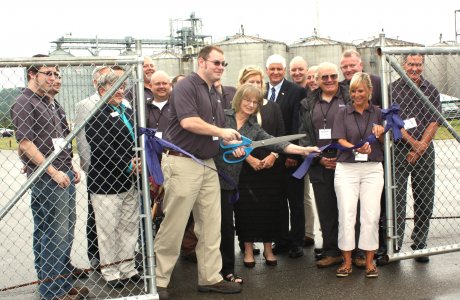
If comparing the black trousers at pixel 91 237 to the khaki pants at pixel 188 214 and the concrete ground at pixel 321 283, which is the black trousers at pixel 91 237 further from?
the khaki pants at pixel 188 214

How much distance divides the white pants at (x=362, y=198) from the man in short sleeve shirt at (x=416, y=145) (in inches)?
18.1

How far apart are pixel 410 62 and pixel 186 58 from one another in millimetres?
43072

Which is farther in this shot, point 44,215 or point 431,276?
point 431,276

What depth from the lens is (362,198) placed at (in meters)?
5.23

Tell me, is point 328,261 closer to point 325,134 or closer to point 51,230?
point 325,134

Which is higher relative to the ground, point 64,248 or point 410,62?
point 410,62

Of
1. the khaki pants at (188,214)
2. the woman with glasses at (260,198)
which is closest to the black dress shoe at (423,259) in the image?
the woman with glasses at (260,198)

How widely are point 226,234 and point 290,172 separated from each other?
1258 millimetres

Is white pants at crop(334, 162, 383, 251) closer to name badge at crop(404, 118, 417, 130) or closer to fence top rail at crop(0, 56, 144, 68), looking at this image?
name badge at crop(404, 118, 417, 130)

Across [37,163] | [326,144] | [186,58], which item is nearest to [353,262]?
[326,144]

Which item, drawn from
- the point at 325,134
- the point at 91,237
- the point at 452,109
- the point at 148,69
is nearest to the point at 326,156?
the point at 325,134

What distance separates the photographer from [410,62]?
544 cm

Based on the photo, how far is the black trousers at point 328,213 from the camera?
5.53 m

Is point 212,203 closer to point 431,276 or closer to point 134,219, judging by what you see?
point 134,219
